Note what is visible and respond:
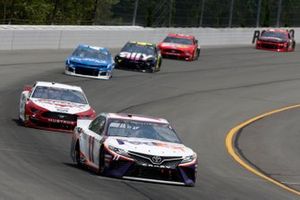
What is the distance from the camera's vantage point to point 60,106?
22.4m

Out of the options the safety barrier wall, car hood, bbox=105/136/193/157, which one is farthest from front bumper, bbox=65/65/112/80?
car hood, bbox=105/136/193/157

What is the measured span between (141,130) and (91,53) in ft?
67.6

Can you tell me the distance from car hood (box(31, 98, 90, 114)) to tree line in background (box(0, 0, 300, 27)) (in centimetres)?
2720

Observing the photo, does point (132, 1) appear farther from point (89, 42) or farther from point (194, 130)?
point (194, 130)

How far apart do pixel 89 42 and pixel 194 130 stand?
74.8ft

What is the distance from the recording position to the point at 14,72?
115 ft

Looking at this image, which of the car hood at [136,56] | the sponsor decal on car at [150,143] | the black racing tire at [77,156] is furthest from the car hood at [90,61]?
the sponsor decal on car at [150,143]

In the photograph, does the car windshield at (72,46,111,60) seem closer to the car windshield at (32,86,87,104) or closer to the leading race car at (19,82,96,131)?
the car windshield at (32,86,87,104)

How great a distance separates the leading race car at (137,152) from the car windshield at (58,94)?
21.9 ft

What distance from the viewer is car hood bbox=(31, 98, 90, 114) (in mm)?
22156

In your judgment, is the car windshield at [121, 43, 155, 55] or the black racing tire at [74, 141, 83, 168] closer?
the black racing tire at [74, 141, 83, 168]

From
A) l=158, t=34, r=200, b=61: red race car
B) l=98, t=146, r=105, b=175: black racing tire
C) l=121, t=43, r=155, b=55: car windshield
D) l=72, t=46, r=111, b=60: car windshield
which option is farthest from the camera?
l=158, t=34, r=200, b=61: red race car

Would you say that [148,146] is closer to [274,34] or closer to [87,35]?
[87,35]

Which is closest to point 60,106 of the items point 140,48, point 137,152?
point 137,152
